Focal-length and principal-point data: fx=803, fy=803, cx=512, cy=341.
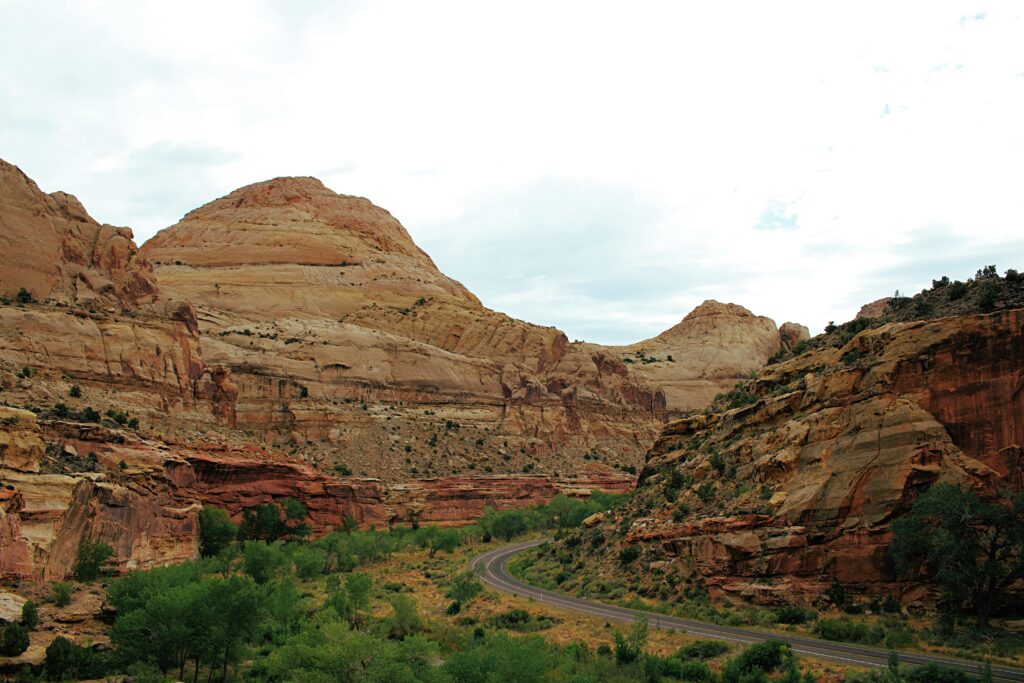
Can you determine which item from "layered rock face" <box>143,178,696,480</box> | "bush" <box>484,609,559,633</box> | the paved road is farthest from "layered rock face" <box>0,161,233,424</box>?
"bush" <box>484,609,559,633</box>

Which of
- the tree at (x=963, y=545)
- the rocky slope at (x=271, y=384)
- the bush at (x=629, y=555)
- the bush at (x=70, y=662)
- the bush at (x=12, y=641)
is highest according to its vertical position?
the rocky slope at (x=271, y=384)

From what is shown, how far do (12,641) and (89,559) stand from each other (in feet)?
46.3

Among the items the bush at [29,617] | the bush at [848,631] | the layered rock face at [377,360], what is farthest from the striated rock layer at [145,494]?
the bush at [848,631]

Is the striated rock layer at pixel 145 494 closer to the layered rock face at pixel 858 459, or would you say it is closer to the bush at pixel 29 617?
the bush at pixel 29 617

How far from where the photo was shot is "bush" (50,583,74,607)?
3528cm

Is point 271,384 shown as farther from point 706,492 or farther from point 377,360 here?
point 706,492

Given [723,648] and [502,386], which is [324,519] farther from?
[723,648]

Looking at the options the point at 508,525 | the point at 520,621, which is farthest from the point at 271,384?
the point at 520,621

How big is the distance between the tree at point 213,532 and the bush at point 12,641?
33246 mm

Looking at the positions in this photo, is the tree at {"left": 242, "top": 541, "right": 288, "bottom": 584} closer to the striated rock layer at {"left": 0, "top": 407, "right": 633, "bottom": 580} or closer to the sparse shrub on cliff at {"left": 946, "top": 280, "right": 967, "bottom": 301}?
the striated rock layer at {"left": 0, "top": 407, "right": 633, "bottom": 580}

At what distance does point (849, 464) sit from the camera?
38219 millimetres

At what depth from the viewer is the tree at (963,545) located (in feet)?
102

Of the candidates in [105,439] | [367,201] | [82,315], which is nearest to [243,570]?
[105,439]

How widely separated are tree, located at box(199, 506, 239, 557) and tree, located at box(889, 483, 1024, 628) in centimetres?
4920
